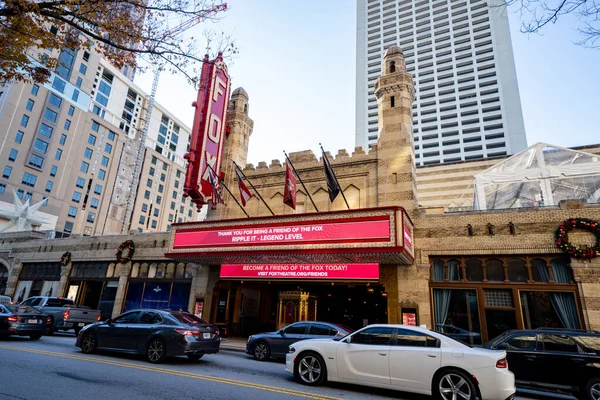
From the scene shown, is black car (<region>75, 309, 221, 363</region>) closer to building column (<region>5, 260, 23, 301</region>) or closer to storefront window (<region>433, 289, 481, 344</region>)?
storefront window (<region>433, 289, 481, 344</region>)

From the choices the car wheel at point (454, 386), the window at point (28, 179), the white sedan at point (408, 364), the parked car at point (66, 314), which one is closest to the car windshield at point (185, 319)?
the white sedan at point (408, 364)

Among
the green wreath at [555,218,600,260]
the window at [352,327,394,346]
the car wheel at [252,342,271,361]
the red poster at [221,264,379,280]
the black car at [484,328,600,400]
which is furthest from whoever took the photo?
the red poster at [221,264,379,280]

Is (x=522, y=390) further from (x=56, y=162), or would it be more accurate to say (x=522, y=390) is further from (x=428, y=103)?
(x=428, y=103)

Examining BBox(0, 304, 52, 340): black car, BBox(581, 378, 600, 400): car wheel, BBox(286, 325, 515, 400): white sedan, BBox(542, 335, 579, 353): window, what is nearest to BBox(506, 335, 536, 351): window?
BBox(542, 335, 579, 353): window

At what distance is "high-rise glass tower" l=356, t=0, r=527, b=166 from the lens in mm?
80312

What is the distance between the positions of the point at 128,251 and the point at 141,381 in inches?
721

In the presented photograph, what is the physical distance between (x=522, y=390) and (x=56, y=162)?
68800mm

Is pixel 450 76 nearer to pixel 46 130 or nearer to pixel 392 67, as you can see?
pixel 392 67

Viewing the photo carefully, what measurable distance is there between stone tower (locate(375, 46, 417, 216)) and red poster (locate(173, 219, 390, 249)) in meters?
3.69

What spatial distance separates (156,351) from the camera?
960 cm

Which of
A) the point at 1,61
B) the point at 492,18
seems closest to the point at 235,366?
the point at 1,61

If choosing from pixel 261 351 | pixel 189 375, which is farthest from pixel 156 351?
pixel 261 351

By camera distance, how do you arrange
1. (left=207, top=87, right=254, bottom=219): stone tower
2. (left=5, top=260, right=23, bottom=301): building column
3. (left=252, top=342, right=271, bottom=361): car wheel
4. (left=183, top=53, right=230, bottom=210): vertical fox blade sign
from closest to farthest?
(left=252, top=342, right=271, bottom=361): car wheel
(left=183, top=53, right=230, bottom=210): vertical fox blade sign
(left=207, top=87, right=254, bottom=219): stone tower
(left=5, top=260, right=23, bottom=301): building column

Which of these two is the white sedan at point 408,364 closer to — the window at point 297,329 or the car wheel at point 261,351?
the window at point 297,329
